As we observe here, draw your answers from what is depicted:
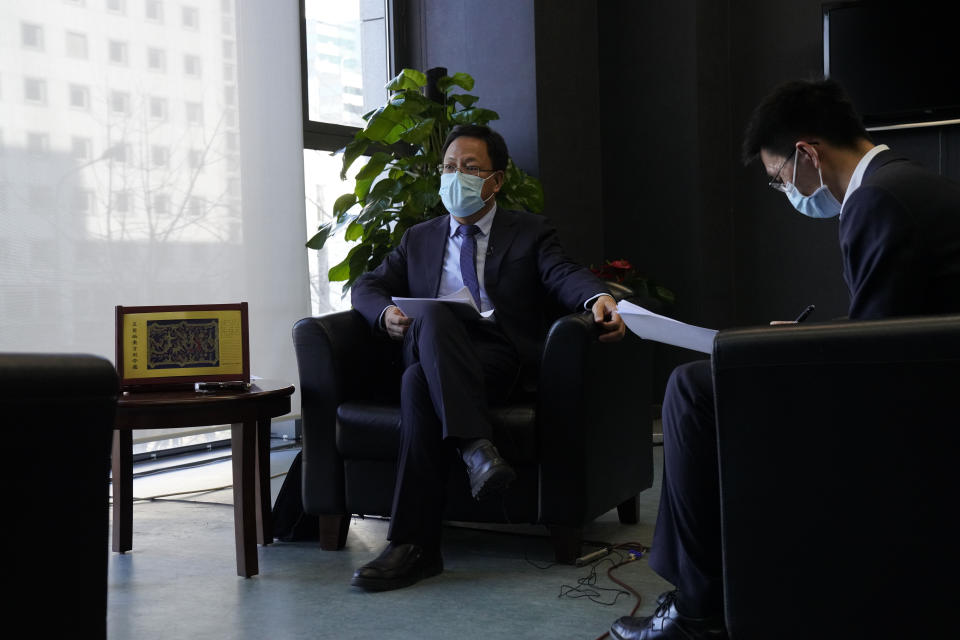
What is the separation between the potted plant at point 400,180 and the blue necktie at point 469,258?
1.99ft

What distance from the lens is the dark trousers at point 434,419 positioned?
2.47 meters

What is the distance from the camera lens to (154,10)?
3.69 metres

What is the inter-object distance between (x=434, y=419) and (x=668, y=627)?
863 mm

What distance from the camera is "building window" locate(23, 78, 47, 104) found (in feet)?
10.7

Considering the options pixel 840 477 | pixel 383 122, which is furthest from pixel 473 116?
pixel 840 477

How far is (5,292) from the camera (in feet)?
10.6

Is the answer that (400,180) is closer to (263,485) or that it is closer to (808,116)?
(263,485)

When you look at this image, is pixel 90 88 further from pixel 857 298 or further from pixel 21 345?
pixel 857 298

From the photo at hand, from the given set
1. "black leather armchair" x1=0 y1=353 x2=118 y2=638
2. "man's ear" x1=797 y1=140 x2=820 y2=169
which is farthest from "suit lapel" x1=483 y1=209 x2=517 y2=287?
"black leather armchair" x1=0 y1=353 x2=118 y2=638

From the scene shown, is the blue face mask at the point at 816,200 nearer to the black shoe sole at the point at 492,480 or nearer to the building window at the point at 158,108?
the black shoe sole at the point at 492,480

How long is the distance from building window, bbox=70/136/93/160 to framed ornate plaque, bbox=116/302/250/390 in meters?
1.06

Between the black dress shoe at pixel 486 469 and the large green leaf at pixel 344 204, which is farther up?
the large green leaf at pixel 344 204

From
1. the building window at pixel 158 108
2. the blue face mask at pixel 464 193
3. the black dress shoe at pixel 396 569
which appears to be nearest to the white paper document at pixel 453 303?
the blue face mask at pixel 464 193

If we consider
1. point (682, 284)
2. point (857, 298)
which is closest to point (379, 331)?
point (857, 298)
